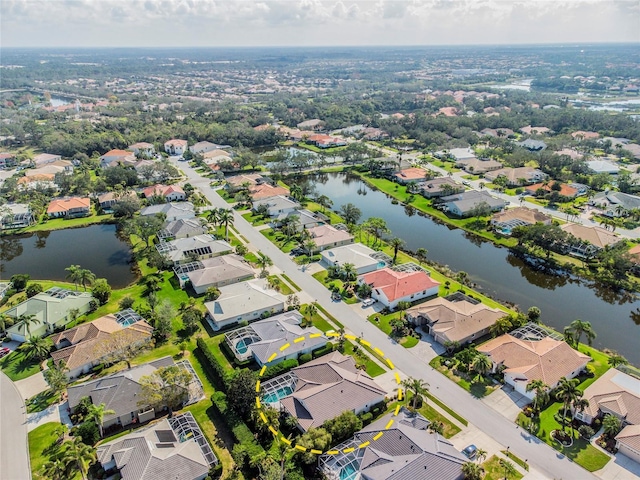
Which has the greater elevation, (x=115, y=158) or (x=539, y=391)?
(x=115, y=158)

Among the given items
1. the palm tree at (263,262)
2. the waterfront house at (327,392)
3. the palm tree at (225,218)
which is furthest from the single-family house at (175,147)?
the waterfront house at (327,392)

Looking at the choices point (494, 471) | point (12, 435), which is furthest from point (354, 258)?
point (12, 435)

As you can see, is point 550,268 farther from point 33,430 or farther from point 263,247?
point 33,430

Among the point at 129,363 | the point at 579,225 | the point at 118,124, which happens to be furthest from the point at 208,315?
the point at 118,124

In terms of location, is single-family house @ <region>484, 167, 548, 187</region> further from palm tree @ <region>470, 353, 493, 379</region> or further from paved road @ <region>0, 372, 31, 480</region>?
paved road @ <region>0, 372, 31, 480</region>

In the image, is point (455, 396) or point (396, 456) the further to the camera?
point (455, 396)

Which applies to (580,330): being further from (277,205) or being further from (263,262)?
(277,205)
